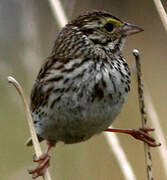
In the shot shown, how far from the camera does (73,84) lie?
3277mm

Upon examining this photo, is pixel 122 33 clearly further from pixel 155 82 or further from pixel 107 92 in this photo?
pixel 155 82

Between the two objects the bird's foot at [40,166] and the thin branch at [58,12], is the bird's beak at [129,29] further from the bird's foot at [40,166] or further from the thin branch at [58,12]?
the bird's foot at [40,166]

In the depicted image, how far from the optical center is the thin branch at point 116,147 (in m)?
3.23

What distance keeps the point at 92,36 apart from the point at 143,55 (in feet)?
6.97

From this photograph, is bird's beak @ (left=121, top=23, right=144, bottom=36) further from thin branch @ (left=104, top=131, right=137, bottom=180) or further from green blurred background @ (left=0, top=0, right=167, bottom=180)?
thin branch @ (left=104, top=131, right=137, bottom=180)

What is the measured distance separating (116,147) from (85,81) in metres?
0.37

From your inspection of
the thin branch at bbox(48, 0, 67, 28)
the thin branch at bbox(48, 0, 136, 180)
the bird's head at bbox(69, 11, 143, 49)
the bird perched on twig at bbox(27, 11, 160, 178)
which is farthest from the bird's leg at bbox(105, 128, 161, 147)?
the thin branch at bbox(48, 0, 67, 28)

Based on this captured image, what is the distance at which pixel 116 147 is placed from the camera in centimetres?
337

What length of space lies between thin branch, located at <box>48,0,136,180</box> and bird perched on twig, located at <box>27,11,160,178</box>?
65mm

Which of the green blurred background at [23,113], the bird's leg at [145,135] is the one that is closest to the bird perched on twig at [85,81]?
the bird's leg at [145,135]

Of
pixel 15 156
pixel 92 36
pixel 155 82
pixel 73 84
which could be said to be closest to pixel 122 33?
pixel 92 36

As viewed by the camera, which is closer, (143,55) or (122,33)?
(122,33)

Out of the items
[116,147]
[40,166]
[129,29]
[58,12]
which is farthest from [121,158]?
[58,12]

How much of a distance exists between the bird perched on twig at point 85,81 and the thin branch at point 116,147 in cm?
6
